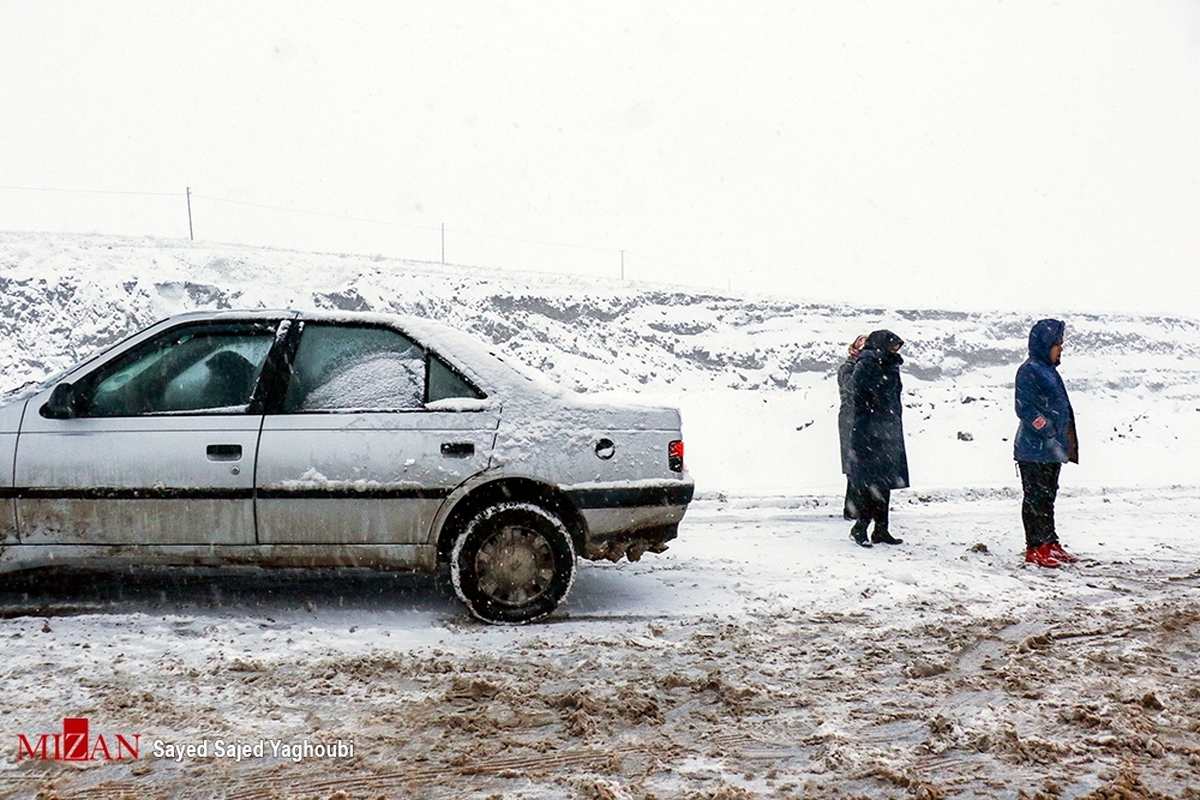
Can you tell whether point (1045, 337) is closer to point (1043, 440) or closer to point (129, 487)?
point (1043, 440)

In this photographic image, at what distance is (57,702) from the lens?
129 inches

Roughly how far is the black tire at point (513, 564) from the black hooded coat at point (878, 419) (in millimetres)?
3352

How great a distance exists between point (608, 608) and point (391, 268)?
1808cm

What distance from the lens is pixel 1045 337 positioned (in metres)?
6.10

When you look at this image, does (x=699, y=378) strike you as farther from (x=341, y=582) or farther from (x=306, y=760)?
(x=306, y=760)

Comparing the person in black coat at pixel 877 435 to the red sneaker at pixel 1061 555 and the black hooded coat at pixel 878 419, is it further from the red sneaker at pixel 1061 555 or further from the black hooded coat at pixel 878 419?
the red sneaker at pixel 1061 555

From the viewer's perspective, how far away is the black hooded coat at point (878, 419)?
682 cm

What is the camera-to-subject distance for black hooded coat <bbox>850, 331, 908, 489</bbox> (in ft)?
22.4

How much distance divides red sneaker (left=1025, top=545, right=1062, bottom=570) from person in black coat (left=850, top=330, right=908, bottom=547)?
3.34 ft

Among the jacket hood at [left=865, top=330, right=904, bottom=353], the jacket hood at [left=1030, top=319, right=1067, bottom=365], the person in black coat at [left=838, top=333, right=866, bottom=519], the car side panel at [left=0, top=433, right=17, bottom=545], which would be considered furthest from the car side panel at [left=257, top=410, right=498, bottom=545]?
the person in black coat at [left=838, top=333, right=866, bottom=519]

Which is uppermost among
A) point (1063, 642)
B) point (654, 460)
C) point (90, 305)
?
point (90, 305)

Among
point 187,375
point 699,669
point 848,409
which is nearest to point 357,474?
point 187,375

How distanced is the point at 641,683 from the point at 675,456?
141 cm

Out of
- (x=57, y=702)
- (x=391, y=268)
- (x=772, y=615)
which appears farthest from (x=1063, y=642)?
(x=391, y=268)
